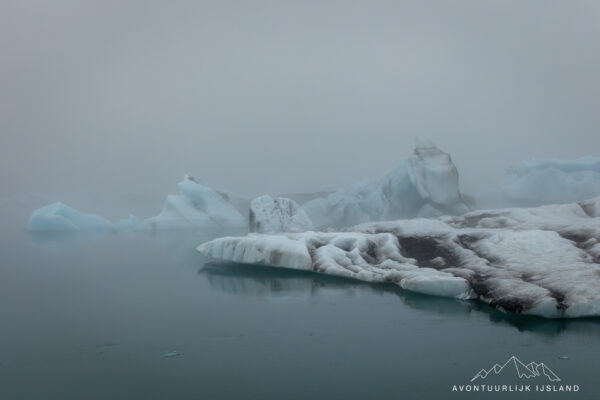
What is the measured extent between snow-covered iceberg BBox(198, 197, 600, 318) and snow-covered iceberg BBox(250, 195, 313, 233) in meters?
4.21

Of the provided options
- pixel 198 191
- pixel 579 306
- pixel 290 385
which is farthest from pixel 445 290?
pixel 198 191

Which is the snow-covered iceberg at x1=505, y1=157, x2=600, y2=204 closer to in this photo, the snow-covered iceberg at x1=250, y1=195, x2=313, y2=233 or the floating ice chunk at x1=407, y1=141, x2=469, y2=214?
the floating ice chunk at x1=407, y1=141, x2=469, y2=214

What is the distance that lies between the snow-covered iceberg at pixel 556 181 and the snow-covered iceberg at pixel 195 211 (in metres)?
15.7

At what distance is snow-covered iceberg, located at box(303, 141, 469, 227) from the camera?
80.6ft

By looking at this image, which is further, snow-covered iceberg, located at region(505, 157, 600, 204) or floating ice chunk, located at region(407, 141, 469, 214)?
snow-covered iceberg, located at region(505, 157, 600, 204)

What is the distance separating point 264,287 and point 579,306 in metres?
6.96

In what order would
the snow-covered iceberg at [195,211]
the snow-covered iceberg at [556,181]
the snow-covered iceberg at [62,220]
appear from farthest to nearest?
the snow-covered iceberg at [62,220], the snow-covered iceberg at [195,211], the snow-covered iceberg at [556,181]

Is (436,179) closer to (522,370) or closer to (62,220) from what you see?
(522,370)

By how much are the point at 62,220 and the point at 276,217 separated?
14.6m

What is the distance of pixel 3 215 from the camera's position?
56312 mm

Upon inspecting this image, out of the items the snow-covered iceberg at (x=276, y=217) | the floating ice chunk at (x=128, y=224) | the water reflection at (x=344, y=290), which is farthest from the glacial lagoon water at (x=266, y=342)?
the floating ice chunk at (x=128, y=224)

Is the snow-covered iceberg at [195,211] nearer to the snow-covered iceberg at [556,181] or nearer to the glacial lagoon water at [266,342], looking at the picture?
the glacial lagoon water at [266,342]

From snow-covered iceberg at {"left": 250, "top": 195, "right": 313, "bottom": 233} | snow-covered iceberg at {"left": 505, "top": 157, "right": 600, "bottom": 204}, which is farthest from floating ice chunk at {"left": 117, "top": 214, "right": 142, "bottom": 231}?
snow-covered iceberg at {"left": 505, "top": 157, "right": 600, "bottom": 204}

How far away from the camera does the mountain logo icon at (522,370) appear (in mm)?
7004
